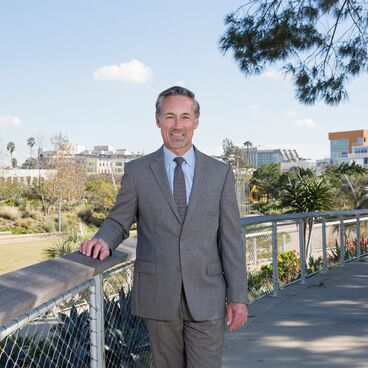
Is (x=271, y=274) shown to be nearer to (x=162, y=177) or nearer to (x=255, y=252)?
(x=255, y=252)

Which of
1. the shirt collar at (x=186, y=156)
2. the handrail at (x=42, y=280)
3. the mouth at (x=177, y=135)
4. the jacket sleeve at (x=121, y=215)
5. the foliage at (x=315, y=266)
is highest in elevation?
the mouth at (x=177, y=135)

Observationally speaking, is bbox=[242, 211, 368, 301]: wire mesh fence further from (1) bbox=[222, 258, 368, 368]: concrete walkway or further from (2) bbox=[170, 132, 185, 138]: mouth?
(2) bbox=[170, 132, 185, 138]: mouth

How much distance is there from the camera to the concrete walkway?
429 centimetres

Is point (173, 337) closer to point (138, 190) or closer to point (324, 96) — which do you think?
point (138, 190)

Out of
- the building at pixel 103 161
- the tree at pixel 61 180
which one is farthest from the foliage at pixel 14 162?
the tree at pixel 61 180

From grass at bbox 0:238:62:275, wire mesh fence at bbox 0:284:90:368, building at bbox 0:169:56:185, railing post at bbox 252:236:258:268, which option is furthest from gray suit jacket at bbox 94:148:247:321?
building at bbox 0:169:56:185

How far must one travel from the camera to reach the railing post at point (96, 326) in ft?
8.53

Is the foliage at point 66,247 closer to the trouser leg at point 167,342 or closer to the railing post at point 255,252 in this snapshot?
the railing post at point 255,252

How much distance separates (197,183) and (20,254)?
2092 cm

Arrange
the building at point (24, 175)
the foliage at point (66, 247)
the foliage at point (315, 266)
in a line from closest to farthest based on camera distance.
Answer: the foliage at point (315, 266) < the foliage at point (66, 247) < the building at point (24, 175)

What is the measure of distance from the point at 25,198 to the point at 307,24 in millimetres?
34605

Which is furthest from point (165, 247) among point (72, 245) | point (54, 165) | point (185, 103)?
point (54, 165)

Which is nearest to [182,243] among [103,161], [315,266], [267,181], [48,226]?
[315,266]

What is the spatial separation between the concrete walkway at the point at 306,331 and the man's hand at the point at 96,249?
2.00 metres
